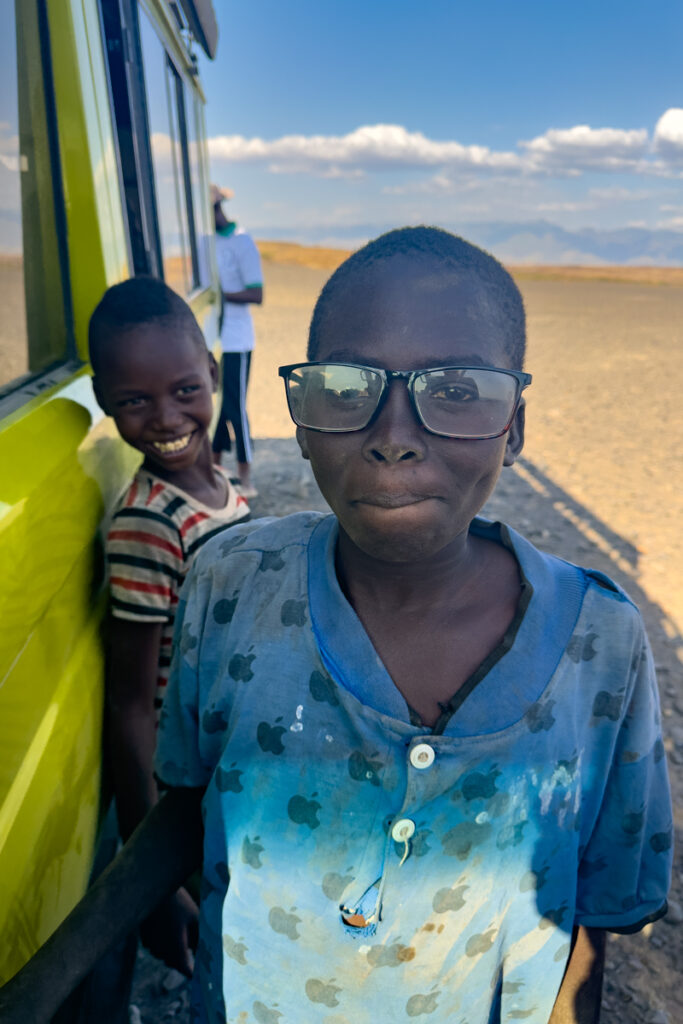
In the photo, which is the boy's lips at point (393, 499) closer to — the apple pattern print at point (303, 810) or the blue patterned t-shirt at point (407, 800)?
the blue patterned t-shirt at point (407, 800)

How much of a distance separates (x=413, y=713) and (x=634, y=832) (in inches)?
13.9

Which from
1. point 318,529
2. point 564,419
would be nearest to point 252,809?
point 318,529

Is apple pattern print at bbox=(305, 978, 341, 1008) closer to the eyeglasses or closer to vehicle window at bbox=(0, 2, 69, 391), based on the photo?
the eyeglasses

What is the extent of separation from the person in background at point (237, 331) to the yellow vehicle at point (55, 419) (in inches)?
111

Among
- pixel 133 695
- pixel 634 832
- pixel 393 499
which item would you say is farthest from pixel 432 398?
pixel 133 695

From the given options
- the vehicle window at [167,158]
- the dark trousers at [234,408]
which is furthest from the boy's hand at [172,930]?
the dark trousers at [234,408]

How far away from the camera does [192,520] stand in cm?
167

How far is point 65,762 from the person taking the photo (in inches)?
50.4

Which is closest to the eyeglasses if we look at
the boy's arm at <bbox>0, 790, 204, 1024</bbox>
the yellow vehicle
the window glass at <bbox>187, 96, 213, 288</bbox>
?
the yellow vehicle

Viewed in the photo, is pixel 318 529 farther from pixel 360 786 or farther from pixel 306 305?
pixel 306 305

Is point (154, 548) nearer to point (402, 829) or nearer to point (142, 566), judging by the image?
point (142, 566)

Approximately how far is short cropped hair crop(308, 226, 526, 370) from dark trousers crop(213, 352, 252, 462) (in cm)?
398

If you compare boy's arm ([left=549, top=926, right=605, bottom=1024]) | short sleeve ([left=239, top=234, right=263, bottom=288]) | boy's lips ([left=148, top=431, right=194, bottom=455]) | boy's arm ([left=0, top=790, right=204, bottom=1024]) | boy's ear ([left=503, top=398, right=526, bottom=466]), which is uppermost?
short sleeve ([left=239, top=234, right=263, bottom=288])

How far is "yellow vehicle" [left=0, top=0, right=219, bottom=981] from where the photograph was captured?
3.50 feet
